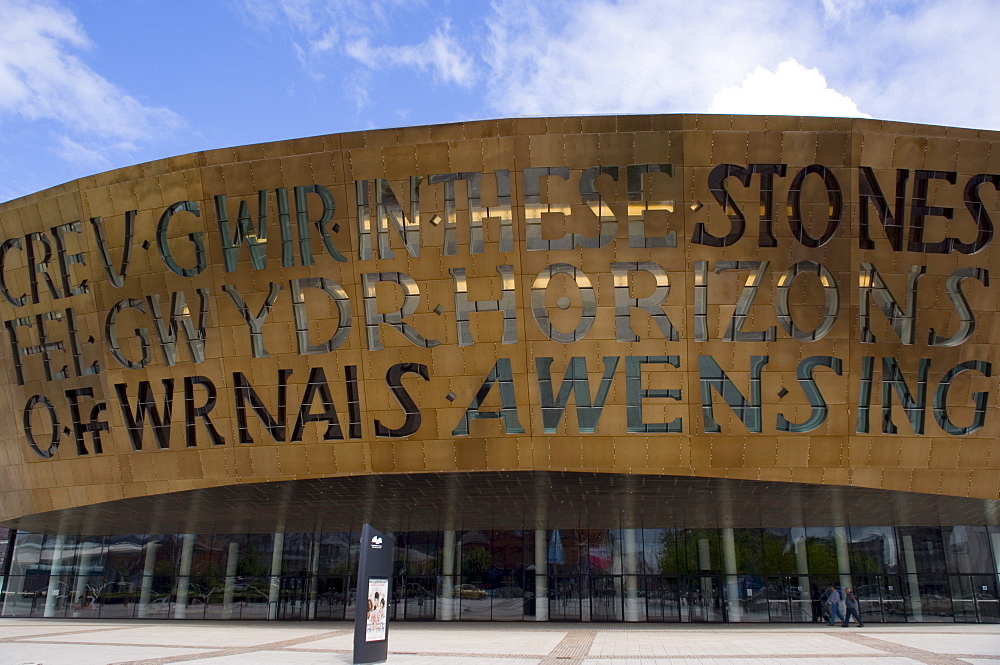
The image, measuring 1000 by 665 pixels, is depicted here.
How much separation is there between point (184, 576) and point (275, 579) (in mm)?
5002

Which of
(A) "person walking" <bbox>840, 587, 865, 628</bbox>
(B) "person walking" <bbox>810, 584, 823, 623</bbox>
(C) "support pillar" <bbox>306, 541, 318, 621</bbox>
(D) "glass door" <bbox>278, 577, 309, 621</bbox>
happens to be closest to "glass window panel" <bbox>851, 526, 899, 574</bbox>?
(B) "person walking" <bbox>810, 584, 823, 623</bbox>

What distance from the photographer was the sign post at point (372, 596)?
15367 millimetres

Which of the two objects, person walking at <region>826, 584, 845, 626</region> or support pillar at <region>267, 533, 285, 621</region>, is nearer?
person walking at <region>826, 584, 845, 626</region>

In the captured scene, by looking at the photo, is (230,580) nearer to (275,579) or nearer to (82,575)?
(275,579)

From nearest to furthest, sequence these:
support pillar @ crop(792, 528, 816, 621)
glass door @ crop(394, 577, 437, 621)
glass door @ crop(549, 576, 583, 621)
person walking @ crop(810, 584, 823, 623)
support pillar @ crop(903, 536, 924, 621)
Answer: person walking @ crop(810, 584, 823, 623), support pillar @ crop(792, 528, 816, 621), support pillar @ crop(903, 536, 924, 621), glass door @ crop(549, 576, 583, 621), glass door @ crop(394, 577, 437, 621)

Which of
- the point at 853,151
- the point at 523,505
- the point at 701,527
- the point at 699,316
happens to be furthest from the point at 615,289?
the point at 701,527

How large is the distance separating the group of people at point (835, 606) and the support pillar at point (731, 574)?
317cm

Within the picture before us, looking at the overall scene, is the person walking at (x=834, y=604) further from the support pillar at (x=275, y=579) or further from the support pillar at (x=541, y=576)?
the support pillar at (x=275, y=579)

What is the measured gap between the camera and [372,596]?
51.6 ft

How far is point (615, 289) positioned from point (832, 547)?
19617 millimetres

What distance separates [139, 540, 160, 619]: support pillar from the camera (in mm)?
39812

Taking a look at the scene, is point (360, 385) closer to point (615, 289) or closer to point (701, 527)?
point (615, 289)

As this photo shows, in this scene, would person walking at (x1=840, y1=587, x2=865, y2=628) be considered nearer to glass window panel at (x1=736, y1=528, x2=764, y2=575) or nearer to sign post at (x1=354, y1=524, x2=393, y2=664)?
glass window panel at (x1=736, y1=528, x2=764, y2=575)

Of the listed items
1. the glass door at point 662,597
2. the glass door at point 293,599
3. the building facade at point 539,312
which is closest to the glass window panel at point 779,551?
the glass door at point 662,597
